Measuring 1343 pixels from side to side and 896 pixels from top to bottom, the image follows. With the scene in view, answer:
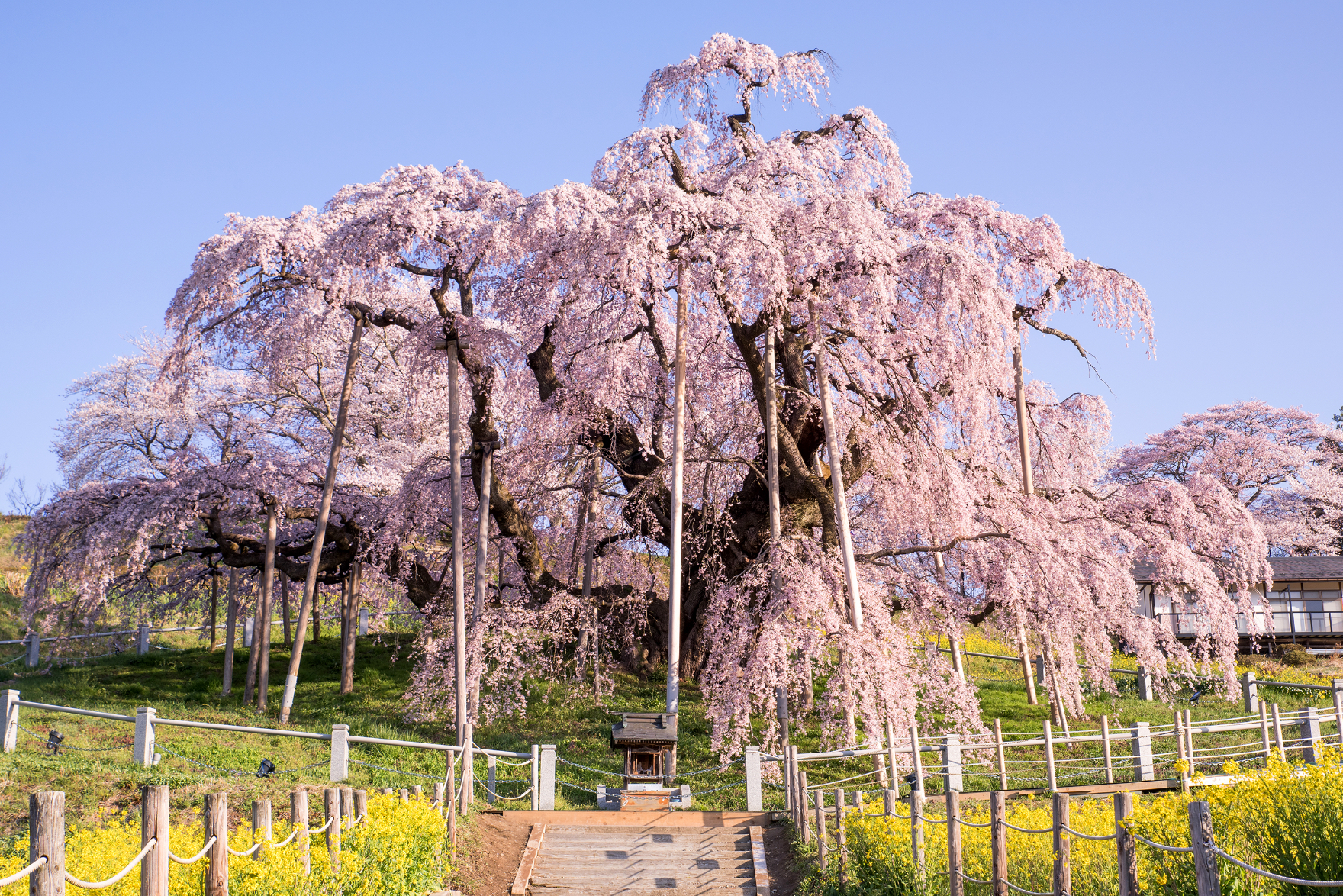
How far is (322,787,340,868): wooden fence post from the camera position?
8484 millimetres

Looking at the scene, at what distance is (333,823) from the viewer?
874 cm

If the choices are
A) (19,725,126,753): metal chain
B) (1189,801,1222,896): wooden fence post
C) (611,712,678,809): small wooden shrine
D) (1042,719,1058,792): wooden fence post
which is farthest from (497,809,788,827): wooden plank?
(1189,801,1222,896): wooden fence post

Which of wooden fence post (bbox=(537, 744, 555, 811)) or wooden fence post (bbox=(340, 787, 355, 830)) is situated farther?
wooden fence post (bbox=(537, 744, 555, 811))

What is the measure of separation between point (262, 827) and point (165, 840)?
173 centimetres

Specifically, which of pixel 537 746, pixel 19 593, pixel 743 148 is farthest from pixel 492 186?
pixel 19 593

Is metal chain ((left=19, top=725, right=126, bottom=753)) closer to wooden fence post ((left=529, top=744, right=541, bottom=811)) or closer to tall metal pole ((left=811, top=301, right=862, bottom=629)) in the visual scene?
wooden fence post ((left=529, top=744, right=541, bottom=811))

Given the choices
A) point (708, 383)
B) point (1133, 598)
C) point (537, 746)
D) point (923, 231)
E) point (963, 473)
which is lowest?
point (537, 746)

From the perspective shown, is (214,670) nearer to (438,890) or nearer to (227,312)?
(227,312)

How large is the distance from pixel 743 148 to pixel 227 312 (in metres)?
10.9

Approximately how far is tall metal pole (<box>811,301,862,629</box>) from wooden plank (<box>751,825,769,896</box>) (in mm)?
3880

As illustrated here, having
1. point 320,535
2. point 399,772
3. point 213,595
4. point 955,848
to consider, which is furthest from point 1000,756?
point 213,595

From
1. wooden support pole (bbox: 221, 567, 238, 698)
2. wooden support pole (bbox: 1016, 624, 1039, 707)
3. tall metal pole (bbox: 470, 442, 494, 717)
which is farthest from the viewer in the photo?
wooden support pole (bbox: 221, 567, 238, 698)

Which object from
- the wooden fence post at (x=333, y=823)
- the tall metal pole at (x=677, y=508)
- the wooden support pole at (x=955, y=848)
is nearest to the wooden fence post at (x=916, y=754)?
→ the tall metal pole at (x=677, y=508)

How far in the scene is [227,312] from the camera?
21.1 metres
